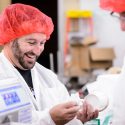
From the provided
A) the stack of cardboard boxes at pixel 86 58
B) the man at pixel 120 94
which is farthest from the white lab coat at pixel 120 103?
the stack of cardboard boxes at pixel 86 58

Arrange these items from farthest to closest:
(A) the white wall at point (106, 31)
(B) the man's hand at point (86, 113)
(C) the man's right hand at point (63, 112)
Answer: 1. (A) the white wall at point (106, 31)
2. (B) the man's hand at point (86, 113)
3. (C) the man's right hand at point (63, 112)

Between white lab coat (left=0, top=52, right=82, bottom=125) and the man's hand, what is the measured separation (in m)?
0.03

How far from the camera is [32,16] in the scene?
1.63 m

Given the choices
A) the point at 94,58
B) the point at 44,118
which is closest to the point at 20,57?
the point at 44,118

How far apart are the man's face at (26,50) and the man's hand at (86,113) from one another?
0.97ft

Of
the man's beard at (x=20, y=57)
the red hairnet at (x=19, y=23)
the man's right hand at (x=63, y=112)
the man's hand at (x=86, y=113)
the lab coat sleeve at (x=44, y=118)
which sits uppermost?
the red hairnet at (x=19, y=23)

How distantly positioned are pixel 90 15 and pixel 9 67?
5570 mm

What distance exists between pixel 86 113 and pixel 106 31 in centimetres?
546

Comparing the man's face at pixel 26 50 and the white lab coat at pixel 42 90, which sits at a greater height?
the man's face at pixel 26 50

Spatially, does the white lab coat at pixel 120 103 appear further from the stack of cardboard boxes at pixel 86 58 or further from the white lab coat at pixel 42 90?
the stack of cardboard boxes at pixel 86 58

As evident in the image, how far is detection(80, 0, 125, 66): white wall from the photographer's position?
669cm

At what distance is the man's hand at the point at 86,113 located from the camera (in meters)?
1.54

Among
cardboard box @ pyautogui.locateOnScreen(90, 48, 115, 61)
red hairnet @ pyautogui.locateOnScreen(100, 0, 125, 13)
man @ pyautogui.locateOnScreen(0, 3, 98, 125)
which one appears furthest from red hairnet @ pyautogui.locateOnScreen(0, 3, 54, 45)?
cardboard box @ pyautogui.locateOnScreen(90, 48, 115, 61)

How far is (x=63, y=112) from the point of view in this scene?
137 cm
